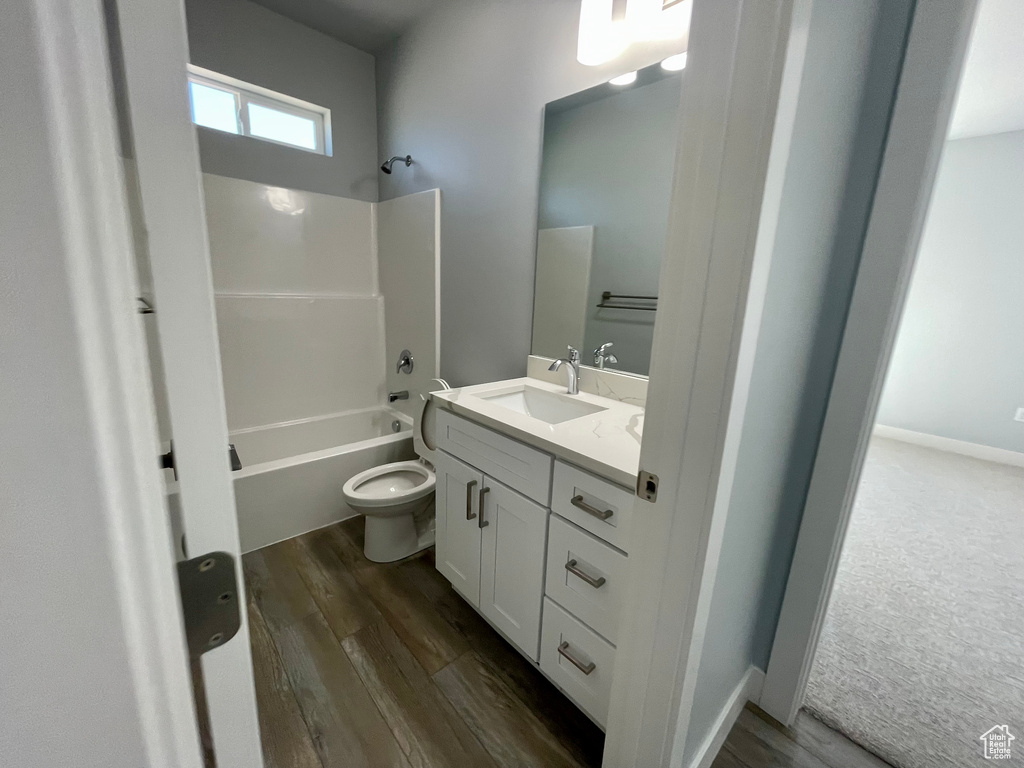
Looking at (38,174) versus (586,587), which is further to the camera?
(586,587)

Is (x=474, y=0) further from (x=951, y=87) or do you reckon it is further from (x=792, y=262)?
(x=792, y=262)

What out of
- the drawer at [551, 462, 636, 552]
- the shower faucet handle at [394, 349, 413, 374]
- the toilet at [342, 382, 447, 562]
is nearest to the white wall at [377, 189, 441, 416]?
the shower faucet handle at [394, 349, 413, 374]

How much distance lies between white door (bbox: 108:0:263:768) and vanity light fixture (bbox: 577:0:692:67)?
1507 mm

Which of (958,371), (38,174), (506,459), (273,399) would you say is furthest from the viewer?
Result: (958,371)

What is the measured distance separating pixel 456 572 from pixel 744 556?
1063 millimetres

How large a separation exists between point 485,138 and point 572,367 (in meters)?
1.19

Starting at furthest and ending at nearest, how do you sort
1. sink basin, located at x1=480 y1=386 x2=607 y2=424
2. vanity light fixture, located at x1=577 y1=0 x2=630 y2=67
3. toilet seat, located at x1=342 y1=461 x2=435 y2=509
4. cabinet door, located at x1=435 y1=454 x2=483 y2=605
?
toilet seat, located at x1=342 y1=461 x2=435 y2=509 < sink basin, located at x1=480 y1=386 x2=607 y2=424 < cabinet door, located at x1=435 y1=454 x2=483 y2=605 < vanity light fixture, located at x1=577 y1=0 x2=630 y2=67

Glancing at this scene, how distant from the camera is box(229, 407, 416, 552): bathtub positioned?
193cm

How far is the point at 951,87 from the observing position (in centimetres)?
86

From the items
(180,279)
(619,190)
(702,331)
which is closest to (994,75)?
(619,190)

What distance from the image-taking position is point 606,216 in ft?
5.23

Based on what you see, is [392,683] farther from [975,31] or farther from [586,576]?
[975,31]

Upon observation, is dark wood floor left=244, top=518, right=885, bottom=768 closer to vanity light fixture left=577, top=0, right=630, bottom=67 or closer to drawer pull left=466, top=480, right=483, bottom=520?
drawer pull left=466, top=480, right=483, bottom=520

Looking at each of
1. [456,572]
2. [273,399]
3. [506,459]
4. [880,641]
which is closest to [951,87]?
[506,459]
